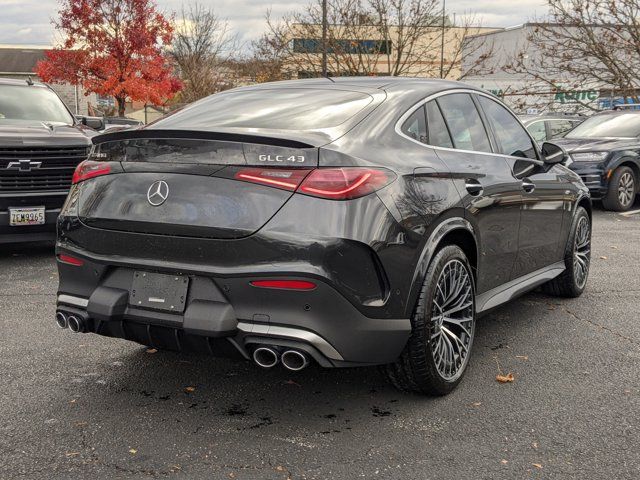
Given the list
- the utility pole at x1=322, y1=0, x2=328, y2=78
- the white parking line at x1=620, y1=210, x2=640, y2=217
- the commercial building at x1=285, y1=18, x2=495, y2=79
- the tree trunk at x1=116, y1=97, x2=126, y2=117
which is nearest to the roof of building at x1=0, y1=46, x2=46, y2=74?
the tree trunk at x1=116, y1=97, x2=126, y2=117

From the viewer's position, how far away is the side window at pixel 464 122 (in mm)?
4234

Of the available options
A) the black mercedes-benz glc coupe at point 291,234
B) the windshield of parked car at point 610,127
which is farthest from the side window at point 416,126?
the windshield of parked car at point 610,127

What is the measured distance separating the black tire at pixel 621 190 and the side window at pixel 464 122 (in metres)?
8.18

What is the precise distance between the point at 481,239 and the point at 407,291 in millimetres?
941

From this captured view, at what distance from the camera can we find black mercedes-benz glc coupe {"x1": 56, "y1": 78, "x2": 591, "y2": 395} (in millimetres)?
3162

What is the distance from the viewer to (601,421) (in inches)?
139

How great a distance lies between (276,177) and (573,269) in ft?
11.3

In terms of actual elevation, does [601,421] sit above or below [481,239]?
below

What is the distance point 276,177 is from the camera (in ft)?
10.5

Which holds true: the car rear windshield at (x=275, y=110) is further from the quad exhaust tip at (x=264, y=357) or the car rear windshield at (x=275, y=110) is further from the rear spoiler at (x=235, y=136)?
the quad exhaust tip at (x=264, y=357)

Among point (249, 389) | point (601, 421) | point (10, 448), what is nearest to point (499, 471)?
point (601, 421)

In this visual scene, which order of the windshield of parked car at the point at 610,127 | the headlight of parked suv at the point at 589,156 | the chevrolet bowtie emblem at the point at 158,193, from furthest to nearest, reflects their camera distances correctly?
the windshield of parked car at the point at 610,127
the headlight of parked suv at the point at 589,156
the chevrolet bowtie emblem at the point at 158,193

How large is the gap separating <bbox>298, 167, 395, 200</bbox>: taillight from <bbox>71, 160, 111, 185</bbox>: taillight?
109cm

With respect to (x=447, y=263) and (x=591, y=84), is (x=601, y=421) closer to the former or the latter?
(x=447, y=263)
